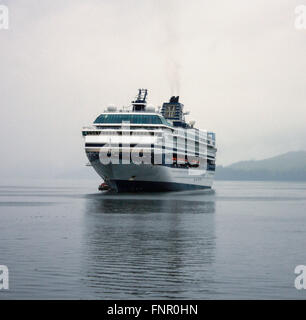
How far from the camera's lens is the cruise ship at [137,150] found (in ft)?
310

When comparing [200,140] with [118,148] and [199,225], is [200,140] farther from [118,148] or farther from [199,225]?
[199,225]

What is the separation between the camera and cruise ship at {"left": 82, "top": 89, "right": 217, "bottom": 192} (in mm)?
94500

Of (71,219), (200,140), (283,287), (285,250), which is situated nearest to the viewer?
(283,287)

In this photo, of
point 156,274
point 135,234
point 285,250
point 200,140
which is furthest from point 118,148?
point 156,274

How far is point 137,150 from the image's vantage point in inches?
3748

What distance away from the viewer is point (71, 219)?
5294 cm

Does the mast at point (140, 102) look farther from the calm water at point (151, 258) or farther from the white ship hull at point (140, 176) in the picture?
the calm water at point (151, 258)

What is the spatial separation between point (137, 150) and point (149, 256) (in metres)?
65.5

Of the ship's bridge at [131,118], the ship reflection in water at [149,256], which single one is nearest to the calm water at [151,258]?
the ship reflection in water at [149,256]

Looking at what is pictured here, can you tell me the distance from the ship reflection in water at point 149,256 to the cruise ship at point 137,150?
42251 mm

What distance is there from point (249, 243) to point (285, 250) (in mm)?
3503

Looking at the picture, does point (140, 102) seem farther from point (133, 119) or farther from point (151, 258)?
point (151, 258)

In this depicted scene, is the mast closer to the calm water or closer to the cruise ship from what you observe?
the cruise ship

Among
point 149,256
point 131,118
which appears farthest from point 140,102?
point 149,256
